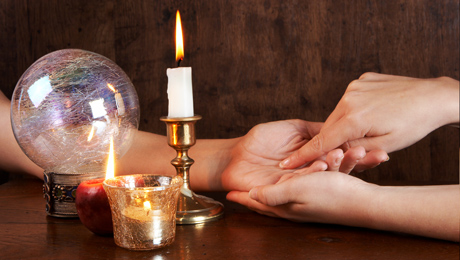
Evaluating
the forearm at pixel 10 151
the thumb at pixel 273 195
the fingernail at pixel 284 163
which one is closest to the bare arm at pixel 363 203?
the thumb at pixel 273 195

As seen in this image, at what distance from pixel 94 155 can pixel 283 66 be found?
2.76ft

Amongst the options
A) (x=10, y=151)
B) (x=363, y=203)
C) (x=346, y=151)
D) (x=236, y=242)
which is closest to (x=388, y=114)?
(x=346, y=151)

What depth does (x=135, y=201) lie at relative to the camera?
0.85m

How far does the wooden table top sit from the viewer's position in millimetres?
826

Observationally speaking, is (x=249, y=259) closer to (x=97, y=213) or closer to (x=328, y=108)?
(x=97, y=213)

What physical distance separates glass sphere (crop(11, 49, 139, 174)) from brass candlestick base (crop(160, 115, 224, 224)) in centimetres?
12

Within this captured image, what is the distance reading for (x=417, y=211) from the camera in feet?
2.89

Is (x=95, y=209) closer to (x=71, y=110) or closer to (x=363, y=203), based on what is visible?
(x=71, y=110)

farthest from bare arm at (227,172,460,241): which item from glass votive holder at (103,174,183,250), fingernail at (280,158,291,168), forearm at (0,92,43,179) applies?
forearm at (0,92,43,179)

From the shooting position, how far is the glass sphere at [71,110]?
1.02 meters

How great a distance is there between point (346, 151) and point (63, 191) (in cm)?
57

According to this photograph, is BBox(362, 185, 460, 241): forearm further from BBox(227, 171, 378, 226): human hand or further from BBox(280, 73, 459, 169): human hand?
BBox(280, 73, 459, 169): human hand

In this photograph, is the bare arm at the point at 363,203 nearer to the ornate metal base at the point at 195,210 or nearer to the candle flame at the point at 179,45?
the ornate metal base at the point at 195,210

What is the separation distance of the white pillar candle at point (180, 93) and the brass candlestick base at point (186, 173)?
18 mm
